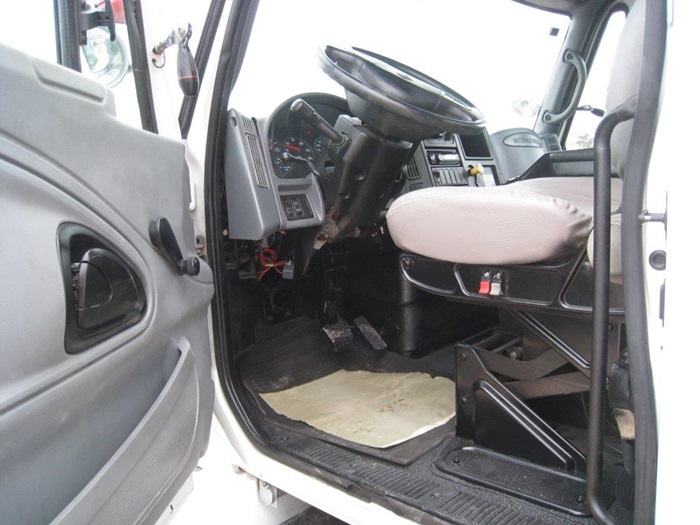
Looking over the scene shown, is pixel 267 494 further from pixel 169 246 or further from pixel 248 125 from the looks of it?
pixel 248 125

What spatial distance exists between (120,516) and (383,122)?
113 centimetres

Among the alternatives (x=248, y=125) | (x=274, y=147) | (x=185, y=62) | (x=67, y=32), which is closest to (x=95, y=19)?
(x=67, y=32)

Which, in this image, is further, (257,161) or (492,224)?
(257,161)

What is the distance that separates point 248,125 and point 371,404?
974 mm

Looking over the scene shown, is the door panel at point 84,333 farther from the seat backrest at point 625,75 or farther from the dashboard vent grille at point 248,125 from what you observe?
the seat backrest at point 625,75

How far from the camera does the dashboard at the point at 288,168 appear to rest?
1548mm

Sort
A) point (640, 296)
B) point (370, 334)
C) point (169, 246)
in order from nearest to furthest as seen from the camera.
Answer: point (640, 296) < point (169, 246) < point (370, 334)

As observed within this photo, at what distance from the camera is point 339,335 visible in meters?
2.10

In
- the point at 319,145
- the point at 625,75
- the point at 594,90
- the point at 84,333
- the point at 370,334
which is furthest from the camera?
the point at 594,90

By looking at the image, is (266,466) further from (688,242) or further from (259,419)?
(688,242)

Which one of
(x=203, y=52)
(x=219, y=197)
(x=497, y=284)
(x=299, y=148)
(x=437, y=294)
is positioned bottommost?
(x=437, y=294)

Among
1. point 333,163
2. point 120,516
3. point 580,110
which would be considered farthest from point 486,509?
point 580,110

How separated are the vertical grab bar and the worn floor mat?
87 centimetres

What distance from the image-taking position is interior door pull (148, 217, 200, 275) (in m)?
1.06
